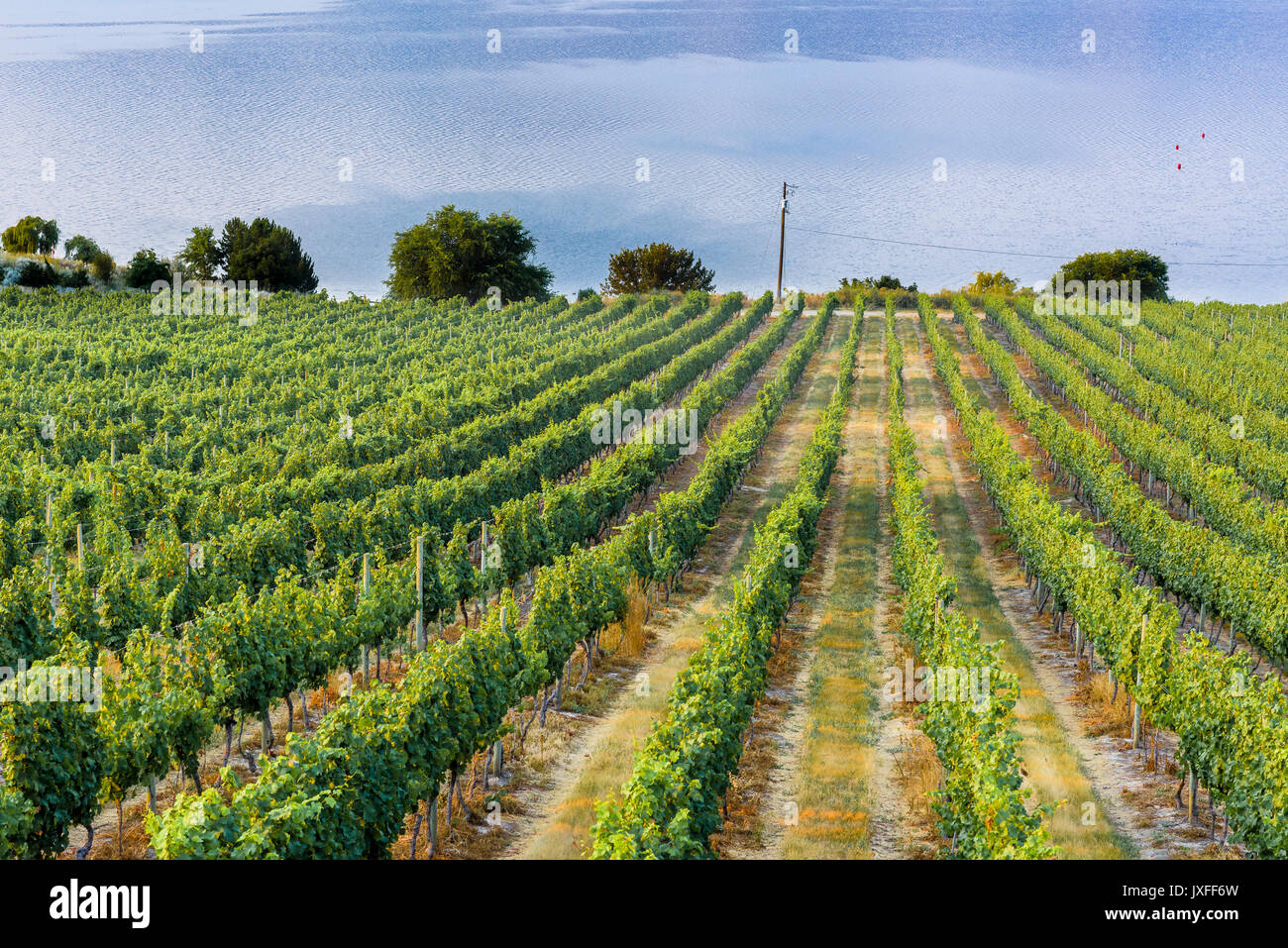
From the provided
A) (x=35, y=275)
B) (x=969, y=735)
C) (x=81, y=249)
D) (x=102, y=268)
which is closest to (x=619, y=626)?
(x=969, y=735)

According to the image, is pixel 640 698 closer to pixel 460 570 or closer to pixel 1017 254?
pixel 460 570

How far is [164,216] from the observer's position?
545 feet

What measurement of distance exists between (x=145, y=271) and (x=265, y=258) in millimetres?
7619

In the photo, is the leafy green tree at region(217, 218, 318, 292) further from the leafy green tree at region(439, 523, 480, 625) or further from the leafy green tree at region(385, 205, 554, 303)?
the leafy green tree at region(439, 523, 480, 625)

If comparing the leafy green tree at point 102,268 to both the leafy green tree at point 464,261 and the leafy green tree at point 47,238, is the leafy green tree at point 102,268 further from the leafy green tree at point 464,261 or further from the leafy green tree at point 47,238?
the leafy green tree at point 464,261

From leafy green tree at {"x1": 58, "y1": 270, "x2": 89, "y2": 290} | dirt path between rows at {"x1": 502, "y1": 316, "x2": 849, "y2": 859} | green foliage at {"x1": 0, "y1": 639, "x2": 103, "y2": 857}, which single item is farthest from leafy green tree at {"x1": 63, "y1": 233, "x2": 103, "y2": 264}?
green foliage at {"x1": 0, "y1": 639, "x2": 103, "y2": 857}

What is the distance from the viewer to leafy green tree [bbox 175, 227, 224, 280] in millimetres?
86625

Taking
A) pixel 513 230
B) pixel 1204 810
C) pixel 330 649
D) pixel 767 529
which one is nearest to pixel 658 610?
pixel 767 529

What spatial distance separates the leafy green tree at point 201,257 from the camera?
8662 cm

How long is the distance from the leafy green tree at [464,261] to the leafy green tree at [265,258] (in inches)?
255

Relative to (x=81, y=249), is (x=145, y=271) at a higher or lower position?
lower

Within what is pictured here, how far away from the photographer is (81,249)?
8719 cm

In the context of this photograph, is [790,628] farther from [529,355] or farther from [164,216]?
[164,216]
